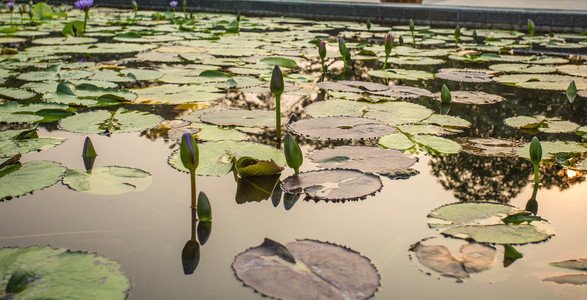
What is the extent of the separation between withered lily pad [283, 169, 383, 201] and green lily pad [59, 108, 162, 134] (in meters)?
0.82

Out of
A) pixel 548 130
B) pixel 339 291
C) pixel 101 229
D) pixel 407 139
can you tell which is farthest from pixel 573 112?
pixel 101 229

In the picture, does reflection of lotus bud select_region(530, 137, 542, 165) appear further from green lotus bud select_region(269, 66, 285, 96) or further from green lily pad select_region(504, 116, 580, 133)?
green lotus bud select_region(269, 66, 285, 96)

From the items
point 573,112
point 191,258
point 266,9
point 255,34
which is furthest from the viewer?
point 266,9

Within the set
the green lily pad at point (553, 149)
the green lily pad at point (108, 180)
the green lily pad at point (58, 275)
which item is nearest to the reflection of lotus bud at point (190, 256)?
the green lily pad at point (58, 275)

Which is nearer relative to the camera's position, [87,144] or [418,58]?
[87,144]

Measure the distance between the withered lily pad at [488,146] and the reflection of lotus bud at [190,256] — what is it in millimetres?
1121

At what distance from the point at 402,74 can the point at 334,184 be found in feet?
6.68

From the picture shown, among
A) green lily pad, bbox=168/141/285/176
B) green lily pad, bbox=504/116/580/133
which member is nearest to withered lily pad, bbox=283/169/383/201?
green lily pad, bbox=168/141/285/176

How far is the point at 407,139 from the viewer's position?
2018mm

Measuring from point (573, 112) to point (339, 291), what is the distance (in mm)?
2010

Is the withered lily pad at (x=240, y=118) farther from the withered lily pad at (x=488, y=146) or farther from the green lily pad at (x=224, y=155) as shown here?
the withered lily pad at (x=488, y=146)

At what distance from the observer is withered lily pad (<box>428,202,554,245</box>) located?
1266 millimetres

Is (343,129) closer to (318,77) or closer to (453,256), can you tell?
(453,256)

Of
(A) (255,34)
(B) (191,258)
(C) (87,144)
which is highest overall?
(A) (255,34)
